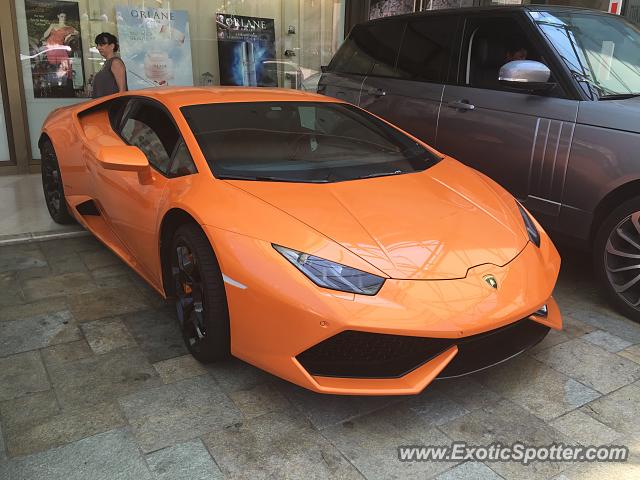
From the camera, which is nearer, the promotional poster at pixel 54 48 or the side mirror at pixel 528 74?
the side mirror at pixel 528 74

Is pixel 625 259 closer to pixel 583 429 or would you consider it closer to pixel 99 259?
pixel 583 429

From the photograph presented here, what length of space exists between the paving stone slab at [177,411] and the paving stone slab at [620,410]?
1536 mm

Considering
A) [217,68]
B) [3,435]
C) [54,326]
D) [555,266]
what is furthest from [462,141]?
[217,68]

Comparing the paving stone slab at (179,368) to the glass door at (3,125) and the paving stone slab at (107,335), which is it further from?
the glass door at (3,125)

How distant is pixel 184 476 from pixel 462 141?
3152 mm

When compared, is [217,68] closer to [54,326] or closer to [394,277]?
[54,326]

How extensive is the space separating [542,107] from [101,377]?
3.07 meters

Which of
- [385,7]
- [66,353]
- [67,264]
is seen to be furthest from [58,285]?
[385,7]

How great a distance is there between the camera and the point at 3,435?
232 cm

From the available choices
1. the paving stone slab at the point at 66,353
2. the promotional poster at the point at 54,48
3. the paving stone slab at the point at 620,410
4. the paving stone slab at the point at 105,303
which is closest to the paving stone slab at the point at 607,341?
the paving stone slab at the point at 620,410

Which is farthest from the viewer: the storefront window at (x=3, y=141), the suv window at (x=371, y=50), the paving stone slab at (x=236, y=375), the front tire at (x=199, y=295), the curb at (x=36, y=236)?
the storefront window at (x=3, y=141)

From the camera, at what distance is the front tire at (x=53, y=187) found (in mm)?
4684

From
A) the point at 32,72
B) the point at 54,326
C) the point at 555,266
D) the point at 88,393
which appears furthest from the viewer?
the point at 32,72

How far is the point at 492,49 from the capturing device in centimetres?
439
